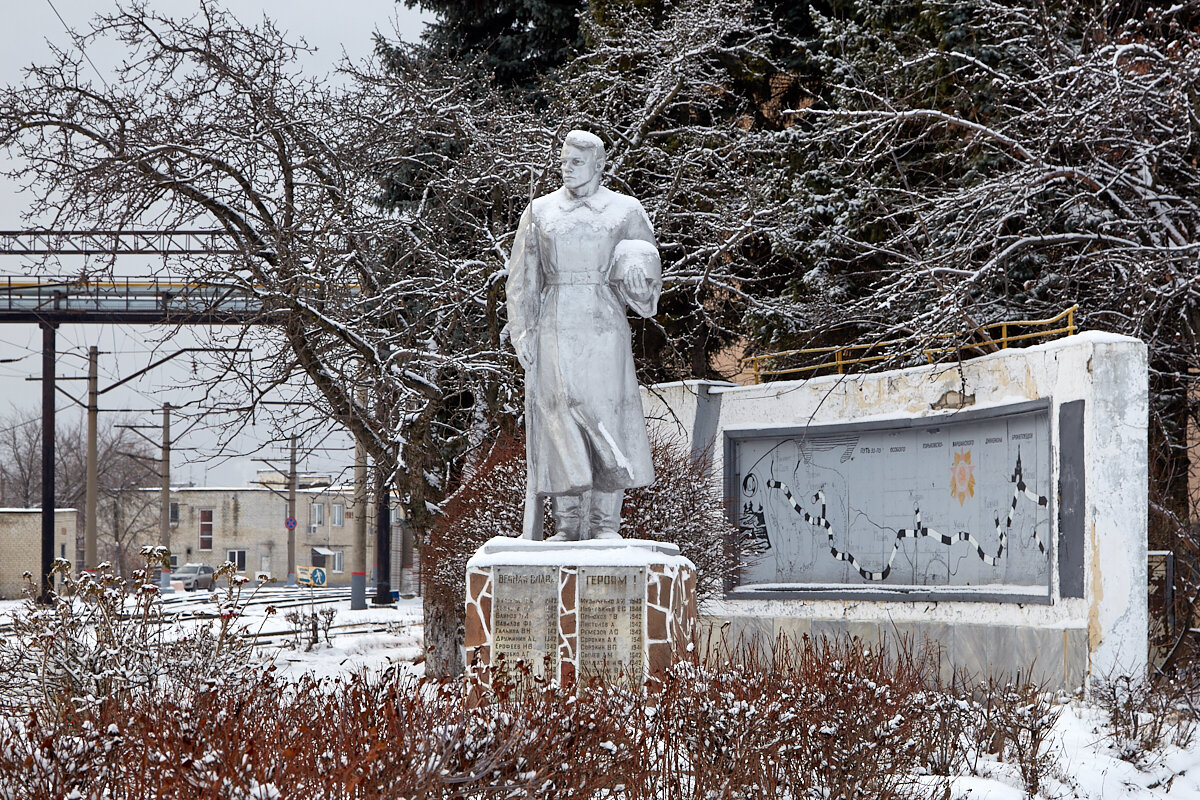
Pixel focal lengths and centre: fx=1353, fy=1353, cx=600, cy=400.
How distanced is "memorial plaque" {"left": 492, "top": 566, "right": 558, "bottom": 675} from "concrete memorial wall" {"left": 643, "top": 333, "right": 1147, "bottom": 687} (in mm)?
2647

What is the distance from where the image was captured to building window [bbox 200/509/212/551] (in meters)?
69.8

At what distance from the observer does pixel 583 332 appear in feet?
26.5

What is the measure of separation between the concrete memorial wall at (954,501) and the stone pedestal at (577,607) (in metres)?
2.38

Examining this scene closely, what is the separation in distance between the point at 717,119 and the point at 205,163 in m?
7.72

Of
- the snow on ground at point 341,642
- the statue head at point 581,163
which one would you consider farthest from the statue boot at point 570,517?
the snow on ground at point 341,642

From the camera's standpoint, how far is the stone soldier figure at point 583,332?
26.4ft

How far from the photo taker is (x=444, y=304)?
15.0 metres

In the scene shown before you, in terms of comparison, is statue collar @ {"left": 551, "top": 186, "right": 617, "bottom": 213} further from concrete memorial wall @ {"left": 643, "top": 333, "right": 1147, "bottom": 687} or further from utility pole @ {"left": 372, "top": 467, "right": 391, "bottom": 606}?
utility pole @ {"left": 372, "top": 467, "right": 391, "bottom": 606}

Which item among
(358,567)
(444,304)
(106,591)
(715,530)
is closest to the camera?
(106,591)

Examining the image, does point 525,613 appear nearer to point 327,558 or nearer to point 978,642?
point 978,642

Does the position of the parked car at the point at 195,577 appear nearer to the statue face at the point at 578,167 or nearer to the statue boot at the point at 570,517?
the statue boot at the point at 570,517

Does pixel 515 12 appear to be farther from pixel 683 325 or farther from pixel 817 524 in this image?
pixel 817 524

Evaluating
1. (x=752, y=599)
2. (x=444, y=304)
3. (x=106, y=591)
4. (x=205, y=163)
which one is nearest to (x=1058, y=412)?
(x=752, y=599)

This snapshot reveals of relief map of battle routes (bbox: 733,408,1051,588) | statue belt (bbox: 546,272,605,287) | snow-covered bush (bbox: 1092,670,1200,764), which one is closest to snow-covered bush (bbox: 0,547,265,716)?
statue belt (bbox: 546,272,605,287)
